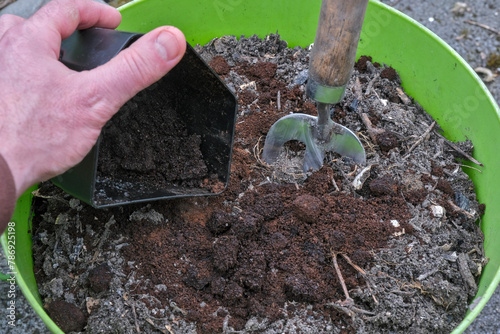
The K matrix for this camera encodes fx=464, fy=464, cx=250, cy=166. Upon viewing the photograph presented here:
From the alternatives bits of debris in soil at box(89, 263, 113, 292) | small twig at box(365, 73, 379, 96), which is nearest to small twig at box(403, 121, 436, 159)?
small twig at box(365, 73, 379, 96)

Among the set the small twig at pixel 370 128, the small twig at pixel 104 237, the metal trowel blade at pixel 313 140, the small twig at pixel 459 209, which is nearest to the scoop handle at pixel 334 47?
the metal trowel blade at pixel 313 140

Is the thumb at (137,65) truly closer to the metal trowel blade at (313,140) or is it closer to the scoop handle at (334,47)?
the scoop handle at (334,47)

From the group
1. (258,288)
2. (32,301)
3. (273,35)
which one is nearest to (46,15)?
(32,301)

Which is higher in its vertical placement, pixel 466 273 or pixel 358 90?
pixel 358 90

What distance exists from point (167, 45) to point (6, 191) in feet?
1.29

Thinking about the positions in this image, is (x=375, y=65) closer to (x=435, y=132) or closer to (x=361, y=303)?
(x=435, y=132)

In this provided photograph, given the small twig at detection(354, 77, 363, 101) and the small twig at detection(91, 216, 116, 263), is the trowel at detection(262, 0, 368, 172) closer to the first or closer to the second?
the small twig at detection(354, 77, 363, 101)

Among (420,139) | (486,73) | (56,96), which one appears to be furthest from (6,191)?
(486,73)

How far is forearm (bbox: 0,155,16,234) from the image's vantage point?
82 centimetres

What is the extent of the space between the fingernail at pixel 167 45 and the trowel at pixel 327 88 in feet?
1.10

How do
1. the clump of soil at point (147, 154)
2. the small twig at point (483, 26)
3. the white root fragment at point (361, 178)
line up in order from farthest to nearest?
the small twig at point (483, 26), the white root fragment at point (361, 178), the clump of soil at point (147, 154)

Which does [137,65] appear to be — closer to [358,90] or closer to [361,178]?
[361,178]

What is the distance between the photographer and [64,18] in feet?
3.15

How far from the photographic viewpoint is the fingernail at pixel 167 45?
2.83 ft
